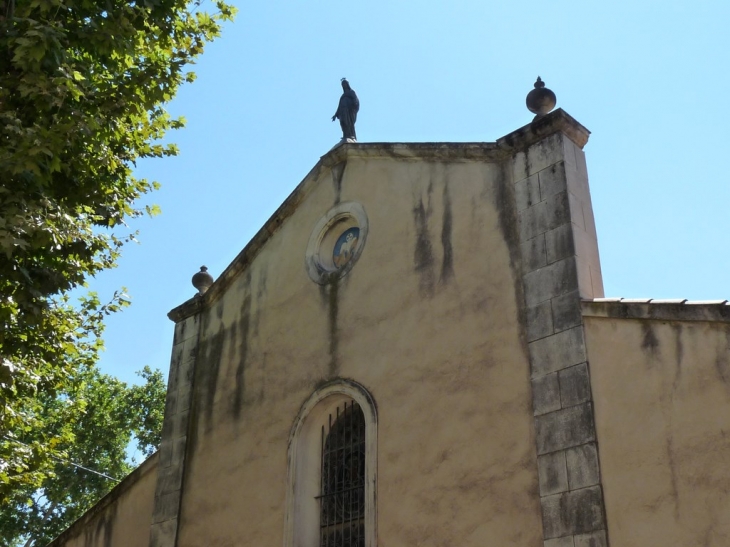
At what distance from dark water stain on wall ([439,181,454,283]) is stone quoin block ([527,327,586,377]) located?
1542mm

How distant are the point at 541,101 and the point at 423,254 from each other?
2.15m

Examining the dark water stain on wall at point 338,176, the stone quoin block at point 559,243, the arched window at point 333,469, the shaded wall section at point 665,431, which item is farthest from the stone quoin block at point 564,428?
the dark water stain on wall at point 338,176

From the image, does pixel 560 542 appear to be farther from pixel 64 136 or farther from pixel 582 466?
pixel 64 136

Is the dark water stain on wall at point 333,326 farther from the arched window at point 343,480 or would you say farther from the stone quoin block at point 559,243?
the stone quoin block at point 559,243

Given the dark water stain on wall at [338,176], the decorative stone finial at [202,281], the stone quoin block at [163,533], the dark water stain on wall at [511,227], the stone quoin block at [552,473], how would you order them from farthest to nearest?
the decorative stone finial at [202,281] → the dark water stain on wall at [338,176] → the stone quoin block at [163,533] → the dark water stain on wall at [511,227] → the stone quoin block at [552,473]

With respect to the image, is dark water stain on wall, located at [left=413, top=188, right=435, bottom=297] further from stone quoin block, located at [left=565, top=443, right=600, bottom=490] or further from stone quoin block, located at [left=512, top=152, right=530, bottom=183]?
stone quoin block, located at [left=565, top=443, right=600, bottom=490]

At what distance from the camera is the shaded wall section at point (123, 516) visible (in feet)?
40.8

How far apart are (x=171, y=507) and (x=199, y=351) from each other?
7.43ft

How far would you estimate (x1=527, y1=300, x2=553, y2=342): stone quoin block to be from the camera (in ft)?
28.1

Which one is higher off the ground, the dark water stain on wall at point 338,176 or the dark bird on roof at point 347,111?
the dark bird on roof at point 347,111

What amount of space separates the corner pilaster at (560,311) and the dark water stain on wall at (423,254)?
1228mm

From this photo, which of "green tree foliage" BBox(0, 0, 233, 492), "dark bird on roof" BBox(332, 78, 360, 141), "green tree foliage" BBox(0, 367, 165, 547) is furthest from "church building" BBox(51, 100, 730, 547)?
"green tree foliage" BBox(0, 367, 165, 547)

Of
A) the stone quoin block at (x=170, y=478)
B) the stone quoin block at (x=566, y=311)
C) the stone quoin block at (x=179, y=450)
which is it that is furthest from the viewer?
the stone quoin block at (x=179, y=450)

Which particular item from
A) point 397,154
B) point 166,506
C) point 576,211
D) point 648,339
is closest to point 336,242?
point 397,154
